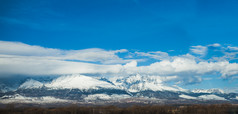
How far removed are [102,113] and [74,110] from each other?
65.3 ft

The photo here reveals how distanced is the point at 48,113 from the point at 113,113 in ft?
142

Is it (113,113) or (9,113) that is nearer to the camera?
(9,113)

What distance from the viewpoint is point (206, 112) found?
170 meters

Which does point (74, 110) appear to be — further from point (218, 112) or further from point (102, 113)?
point (218, 112)

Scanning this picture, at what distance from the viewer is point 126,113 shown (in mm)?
165625

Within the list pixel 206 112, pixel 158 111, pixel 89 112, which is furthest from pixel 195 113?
pixel 89 112

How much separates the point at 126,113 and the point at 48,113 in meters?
52.4

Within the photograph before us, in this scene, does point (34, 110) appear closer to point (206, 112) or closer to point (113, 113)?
point (113, 113)

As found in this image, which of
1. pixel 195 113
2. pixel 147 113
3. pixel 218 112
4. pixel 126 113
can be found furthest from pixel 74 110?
pixel 218 112

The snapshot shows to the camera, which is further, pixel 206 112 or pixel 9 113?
pixel 206 112

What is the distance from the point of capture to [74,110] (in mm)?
165750

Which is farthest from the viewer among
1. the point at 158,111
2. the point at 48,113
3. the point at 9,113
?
the point at 158,111

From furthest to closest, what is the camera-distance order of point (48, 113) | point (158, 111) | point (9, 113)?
point (158, 111), point (48, 113), point (9, 113)

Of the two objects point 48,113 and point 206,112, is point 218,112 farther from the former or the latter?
point 48,113
